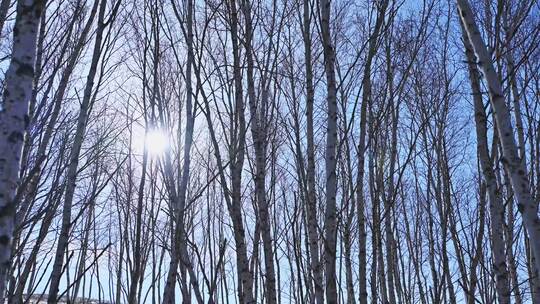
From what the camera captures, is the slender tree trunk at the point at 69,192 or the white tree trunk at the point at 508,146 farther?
the slender tree trunk at the point at 69,192

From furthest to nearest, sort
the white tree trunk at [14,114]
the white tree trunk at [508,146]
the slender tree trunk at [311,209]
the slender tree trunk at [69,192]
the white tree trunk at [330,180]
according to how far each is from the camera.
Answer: the slender tree trunk at [311,209]
the white tree trunk at [330,180]
the slender tree trunk at [69,192]
the white tree trunk at [508,146]
the white tree trunk at [14,114]

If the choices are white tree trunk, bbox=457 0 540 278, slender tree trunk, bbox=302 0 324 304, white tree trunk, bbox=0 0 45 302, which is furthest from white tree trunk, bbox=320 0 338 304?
white tree trunk, bbox=0 0 45 302

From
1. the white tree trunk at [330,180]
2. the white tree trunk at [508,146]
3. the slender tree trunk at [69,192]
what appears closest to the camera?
the white tree trunk at [508,146]

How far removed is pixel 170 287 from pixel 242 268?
902 mm

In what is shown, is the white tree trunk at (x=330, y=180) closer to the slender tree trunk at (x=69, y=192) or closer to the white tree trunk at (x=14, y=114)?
the slender tree trunk at (x=69, y=192)

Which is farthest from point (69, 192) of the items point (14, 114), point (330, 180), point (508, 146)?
point (508, 146)

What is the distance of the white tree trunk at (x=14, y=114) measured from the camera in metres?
1.47

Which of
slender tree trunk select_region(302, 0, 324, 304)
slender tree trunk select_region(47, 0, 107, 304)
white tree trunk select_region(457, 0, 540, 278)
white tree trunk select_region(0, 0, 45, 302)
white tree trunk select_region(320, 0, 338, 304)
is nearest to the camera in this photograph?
white tree trunk select_region(0, 0, 45, 302)

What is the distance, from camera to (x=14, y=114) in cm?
158

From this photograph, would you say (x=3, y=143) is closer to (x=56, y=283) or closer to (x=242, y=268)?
(x=56, y=283)

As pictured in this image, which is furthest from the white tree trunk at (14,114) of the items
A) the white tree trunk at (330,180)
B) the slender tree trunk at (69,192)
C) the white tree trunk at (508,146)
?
the white tree trunk at (508,146)

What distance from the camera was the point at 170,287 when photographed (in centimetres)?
281

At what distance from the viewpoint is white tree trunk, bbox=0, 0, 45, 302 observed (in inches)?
57.7

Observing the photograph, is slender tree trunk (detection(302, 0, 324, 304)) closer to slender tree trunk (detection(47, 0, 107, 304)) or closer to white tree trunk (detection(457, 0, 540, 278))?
white tree trunk (detection(457, 0, 540, 278))
